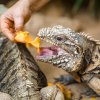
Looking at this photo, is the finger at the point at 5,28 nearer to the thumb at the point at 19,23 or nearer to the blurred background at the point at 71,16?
the thumb at the point at 19,23

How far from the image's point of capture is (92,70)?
588cm

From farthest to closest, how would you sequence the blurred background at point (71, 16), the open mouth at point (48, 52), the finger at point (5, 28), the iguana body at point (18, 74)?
the blurred background at point (71, 16) → the open mouth at point (48, 52) → the finger at point (5, 28) → the iguana body at point (18, 74)

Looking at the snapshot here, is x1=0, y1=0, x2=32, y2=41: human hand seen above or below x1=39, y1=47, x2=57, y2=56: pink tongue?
above

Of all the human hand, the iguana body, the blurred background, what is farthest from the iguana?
the blurred background

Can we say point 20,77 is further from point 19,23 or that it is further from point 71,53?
point 71,53

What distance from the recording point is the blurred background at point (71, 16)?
9.57 meters

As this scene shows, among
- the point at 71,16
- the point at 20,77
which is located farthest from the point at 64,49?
the point at 71,16

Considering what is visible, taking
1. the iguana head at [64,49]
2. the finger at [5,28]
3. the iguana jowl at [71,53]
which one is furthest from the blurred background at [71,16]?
the finger at [5,28]

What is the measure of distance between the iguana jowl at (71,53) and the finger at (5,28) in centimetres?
44

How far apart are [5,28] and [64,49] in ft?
2.98

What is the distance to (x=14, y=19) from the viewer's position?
18.7ft

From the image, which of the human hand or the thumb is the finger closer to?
the human hand

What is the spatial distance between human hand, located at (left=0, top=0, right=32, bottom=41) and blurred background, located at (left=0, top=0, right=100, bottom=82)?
3.29m

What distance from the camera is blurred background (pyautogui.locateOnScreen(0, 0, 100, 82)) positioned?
9570 millimetres
